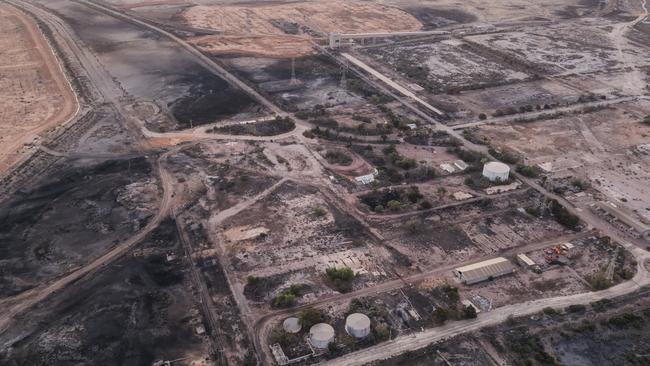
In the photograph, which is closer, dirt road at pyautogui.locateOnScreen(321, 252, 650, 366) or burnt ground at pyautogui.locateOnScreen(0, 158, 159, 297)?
dirt road at pyautogui.locateOnScreen(321, 252, 650, 366)

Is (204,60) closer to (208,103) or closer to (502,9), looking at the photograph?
(208,103)

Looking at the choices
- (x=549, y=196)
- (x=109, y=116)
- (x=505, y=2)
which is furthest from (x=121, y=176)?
(x=505, y=2)

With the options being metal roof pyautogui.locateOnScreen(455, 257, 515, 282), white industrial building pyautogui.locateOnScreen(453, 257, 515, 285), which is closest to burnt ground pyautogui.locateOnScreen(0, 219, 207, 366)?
white industrial building pyautogui.locateOnScreen(453, 257, 515, 285)

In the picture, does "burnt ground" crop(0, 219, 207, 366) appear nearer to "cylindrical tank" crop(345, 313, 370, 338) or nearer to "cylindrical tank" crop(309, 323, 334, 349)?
"cylindrical tank" crop(309, 323, 334, 349)

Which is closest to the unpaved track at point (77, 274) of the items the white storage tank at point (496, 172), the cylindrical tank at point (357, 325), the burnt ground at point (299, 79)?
the cylindrical tank at point (357, 325)

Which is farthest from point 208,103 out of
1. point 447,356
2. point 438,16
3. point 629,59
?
point 629,59
